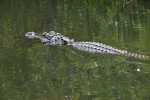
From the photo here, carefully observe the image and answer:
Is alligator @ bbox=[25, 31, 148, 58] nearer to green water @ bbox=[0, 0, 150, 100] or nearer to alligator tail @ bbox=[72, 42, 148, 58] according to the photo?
alligator tail @ bbox=[72, 42, 148, 58]

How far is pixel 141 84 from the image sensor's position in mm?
6441

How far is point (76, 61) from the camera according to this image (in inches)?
324

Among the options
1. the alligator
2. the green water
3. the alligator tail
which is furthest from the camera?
the alligator

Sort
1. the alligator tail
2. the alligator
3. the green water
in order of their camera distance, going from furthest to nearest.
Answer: the alligator
the alligator tail
the green water

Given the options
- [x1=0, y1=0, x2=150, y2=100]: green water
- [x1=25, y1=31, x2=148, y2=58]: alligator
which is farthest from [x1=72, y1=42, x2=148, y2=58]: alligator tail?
[x1=0, y1=0, x2=150, y2=100]: green water

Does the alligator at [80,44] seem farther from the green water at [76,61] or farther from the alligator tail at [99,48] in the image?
the green water at [76,61]

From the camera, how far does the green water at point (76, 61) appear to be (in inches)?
252

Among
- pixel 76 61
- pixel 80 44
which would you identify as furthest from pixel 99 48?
pixel 76 61

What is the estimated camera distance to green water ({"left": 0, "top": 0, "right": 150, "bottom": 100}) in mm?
6391

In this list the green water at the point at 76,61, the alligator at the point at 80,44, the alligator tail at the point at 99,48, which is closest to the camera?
the green water at the point at 76,61

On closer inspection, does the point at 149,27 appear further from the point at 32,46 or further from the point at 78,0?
the point at 78,0

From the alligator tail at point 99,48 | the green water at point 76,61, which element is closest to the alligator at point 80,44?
the alligator tail at point 99,48

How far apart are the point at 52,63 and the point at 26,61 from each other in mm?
738

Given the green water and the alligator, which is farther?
the alligator
